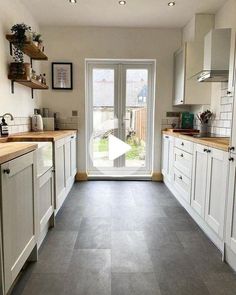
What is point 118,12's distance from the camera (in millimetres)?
3404

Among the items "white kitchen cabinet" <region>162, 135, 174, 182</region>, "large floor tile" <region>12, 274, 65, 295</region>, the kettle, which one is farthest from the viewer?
"white kitchen cabinet" <region>162, 135, 174, 182</region>

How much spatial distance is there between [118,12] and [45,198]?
8.79 ft

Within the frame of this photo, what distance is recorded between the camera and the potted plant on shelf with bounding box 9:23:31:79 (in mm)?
2578

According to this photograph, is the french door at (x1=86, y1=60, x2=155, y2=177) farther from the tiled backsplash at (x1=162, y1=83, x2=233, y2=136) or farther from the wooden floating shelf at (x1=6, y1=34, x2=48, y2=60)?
the tiled backsplash at (x1=162, y1=83, x2=233, y2=136)

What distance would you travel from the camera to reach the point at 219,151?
1.98 meters

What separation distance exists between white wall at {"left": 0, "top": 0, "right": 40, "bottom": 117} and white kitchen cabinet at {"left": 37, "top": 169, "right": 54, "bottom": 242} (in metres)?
0.87

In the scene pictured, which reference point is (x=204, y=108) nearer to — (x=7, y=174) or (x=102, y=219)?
(x=102, y=219)

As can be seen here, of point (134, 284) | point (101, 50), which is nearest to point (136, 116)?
point (101, 50)

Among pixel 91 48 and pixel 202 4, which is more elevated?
pixel 202 4

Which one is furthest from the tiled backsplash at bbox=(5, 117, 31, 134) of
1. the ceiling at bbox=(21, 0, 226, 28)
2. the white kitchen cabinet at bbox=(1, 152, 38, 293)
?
the ceiling at bbox=(21, 0, 226, 28)

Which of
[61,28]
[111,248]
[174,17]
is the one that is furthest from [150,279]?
[61,28]

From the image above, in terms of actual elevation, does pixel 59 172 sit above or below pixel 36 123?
below

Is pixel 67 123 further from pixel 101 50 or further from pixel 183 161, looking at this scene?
pixel 183 161

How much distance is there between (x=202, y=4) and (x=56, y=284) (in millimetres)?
3408
